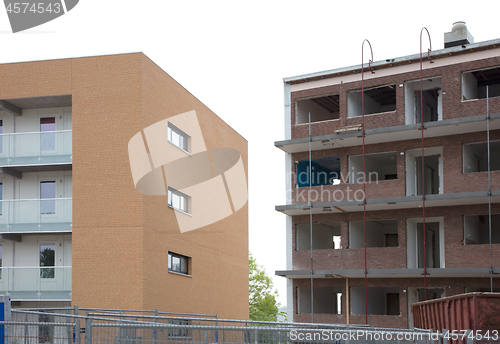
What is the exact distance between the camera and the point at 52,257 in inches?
1081

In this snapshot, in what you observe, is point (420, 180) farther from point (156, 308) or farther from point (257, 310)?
point (257, 310)

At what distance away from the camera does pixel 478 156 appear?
2945 centimetres

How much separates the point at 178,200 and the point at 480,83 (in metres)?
15.8


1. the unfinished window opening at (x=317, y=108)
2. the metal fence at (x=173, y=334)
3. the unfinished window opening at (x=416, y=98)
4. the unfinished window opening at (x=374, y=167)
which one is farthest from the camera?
the unfinished window opening at (x=317, y=108)

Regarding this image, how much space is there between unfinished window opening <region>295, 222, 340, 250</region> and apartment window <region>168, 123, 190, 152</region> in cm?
706

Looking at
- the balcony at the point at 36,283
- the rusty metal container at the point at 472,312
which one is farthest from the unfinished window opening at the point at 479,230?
the balcony at the point at 36,283

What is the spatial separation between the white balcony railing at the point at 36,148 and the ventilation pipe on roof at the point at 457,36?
18.9m

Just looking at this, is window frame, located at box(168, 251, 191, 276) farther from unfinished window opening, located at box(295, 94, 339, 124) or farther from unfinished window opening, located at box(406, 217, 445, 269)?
unfinished window opening, located at box(406, 217, 445, 269)

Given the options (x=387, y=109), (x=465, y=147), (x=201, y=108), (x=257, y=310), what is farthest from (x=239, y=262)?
(x=257, y=310)

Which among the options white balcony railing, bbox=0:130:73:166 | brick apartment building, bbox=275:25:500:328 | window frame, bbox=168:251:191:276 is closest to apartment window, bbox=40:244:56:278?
white balcony railing, bbox=0:130:73:166

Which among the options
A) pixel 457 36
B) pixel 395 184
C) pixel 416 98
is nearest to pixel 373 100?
pixel 416 98

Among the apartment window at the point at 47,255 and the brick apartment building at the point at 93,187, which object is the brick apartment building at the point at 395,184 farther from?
the apartment window at the point at 47,255

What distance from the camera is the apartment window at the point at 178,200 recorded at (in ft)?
95.6

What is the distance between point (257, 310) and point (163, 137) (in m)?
51.4
